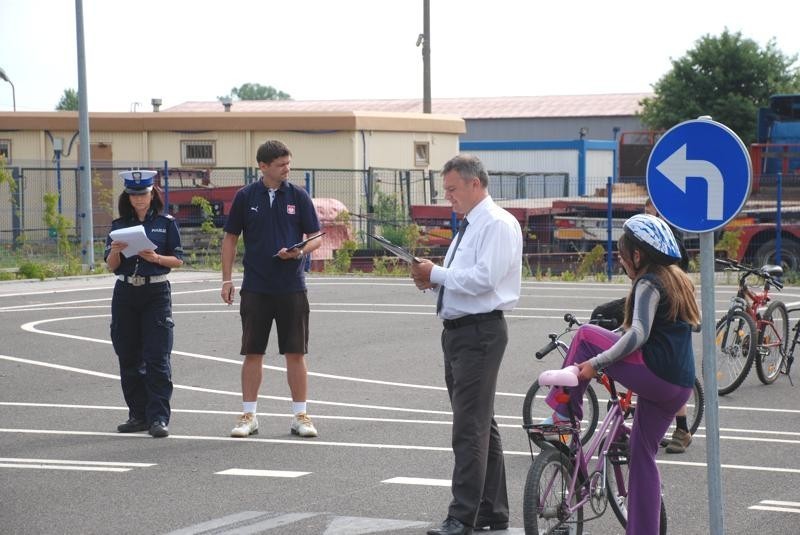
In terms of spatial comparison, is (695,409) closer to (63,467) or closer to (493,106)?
(63,467)

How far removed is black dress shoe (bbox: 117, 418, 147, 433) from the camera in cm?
977

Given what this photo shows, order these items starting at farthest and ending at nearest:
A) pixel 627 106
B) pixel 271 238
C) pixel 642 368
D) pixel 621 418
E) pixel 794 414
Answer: pixel 627 106
pixel 794 414
pixel 271 238
pixel 621 418
pixel 642 368

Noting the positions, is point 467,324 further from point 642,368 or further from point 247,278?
point 247,278

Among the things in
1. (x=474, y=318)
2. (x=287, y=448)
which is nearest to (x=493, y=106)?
(x=287, y=448)

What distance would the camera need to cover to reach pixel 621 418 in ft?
21.5

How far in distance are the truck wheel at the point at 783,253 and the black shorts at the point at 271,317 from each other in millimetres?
17367

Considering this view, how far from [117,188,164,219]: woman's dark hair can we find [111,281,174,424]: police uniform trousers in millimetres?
522

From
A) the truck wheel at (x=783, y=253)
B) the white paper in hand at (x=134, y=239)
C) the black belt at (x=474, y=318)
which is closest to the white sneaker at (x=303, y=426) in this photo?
the white paper in hand at (x=134, y=239)

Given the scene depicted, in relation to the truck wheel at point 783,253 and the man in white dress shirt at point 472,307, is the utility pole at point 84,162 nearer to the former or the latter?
the truck wheel at point 783,253

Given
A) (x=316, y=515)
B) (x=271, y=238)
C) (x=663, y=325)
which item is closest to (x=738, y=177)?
(x=663, y=325)

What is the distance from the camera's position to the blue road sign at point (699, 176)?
621cm

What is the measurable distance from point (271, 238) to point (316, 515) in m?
2.67

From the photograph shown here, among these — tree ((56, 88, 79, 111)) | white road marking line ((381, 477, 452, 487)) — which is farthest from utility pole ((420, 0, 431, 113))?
tree ((56, 88, 79, 111))

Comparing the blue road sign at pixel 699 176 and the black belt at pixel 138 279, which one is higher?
the blue road sign at pixel 699 176
